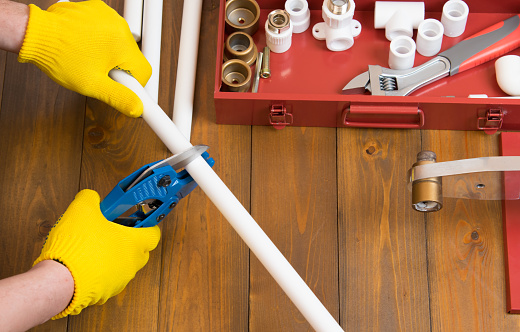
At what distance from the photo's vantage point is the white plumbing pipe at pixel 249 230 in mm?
903

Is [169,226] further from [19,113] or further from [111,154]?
[19,113]

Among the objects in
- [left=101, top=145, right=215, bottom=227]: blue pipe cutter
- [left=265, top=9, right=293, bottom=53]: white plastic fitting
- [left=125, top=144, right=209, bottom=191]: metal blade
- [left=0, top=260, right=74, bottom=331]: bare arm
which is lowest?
[left=0, top=260, right=74, bottom=331]: bare arm

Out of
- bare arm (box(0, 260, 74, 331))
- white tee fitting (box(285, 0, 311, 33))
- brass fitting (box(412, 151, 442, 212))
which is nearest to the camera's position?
bare arm (box(0, 260, 74, 331))

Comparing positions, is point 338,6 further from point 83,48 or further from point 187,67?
point 83,48

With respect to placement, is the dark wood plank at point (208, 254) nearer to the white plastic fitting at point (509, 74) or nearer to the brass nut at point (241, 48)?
the brass nut at point (241, 48)

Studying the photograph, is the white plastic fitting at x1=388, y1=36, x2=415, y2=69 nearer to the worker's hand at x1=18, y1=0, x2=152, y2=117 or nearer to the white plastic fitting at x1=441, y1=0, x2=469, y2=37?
the white plastic fitting at x1=441, y1=0, x2=469, y2=37

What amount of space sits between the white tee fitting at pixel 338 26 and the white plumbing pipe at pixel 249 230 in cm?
37

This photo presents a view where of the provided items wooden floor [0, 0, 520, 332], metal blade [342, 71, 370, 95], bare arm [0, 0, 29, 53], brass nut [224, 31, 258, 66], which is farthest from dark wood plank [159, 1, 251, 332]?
bare arm [0, 0, 29, 53]

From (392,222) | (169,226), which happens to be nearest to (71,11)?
(169,226)

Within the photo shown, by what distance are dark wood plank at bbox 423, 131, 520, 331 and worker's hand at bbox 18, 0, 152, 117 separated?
59cm

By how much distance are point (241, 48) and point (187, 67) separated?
114 millimetres

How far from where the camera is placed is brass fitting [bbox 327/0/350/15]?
1.07m

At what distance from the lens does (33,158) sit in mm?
1130

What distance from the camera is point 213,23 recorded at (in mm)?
1207
